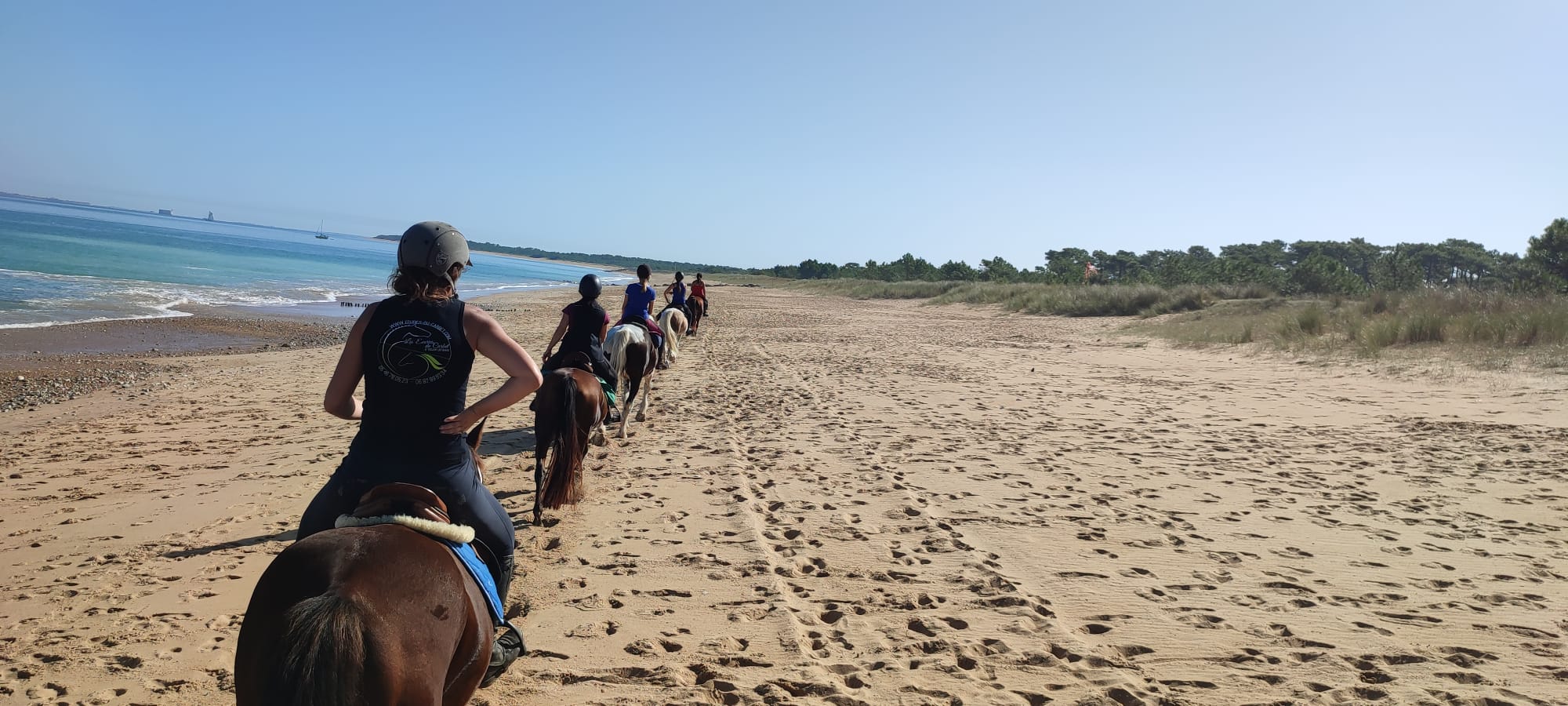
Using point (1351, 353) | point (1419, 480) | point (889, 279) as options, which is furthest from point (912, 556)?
point (889, 279)

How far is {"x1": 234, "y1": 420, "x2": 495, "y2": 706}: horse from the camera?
2.03m

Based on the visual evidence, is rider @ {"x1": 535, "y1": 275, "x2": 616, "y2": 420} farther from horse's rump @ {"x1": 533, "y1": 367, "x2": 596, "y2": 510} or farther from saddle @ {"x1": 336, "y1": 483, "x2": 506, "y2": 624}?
saddle @ {"x1": 336, "y1": 483, "x2": 506, "y2": 624}

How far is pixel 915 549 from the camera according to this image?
5918 millimetres

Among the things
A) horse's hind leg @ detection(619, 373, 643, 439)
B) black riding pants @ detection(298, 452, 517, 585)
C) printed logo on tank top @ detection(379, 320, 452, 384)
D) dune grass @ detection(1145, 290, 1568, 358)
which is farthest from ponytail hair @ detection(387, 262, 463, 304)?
dune grass @ detection(1145, 290, 1568, 358)

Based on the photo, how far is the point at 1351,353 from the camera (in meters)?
16.0

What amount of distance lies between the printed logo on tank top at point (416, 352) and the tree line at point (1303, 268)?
26.2 meters

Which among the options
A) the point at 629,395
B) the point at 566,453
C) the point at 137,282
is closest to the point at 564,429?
the point at 566,453

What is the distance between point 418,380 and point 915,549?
3.87 meters

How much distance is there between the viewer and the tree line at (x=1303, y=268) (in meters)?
32.4

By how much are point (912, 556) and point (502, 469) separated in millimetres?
4122

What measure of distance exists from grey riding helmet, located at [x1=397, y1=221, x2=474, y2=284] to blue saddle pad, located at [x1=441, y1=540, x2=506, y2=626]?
944 millimetres

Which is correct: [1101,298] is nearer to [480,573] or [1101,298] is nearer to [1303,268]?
[1303,268]

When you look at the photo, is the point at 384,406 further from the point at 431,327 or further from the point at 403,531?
the point at 403,531

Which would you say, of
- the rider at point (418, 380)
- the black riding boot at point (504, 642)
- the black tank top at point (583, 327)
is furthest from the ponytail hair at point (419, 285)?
the black tank top at point (583, 327)
